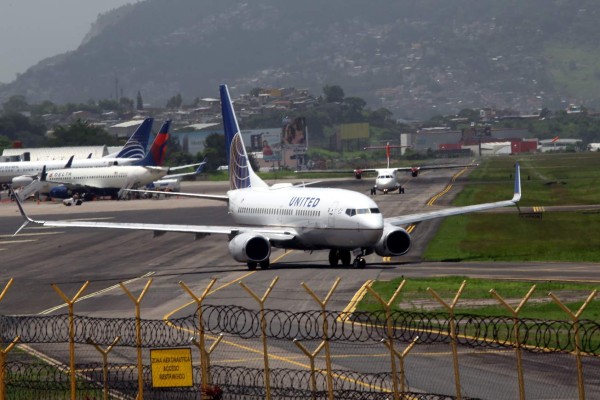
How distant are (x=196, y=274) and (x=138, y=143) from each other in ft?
358

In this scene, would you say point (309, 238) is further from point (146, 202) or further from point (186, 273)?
point (146, 202)

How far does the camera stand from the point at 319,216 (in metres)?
59.3

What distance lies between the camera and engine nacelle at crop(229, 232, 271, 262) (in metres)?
59.4

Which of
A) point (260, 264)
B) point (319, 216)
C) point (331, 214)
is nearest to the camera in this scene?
point (331, 214)

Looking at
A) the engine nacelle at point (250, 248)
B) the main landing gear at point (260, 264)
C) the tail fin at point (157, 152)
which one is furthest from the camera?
the tail fin at point (157, 152)

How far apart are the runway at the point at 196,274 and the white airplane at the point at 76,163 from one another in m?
55.4

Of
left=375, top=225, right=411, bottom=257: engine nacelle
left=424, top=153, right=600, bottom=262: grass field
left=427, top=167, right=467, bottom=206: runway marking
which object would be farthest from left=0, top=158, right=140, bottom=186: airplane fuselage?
Answer: left=375, top=225, right=411, bottom=257: engine nacelle

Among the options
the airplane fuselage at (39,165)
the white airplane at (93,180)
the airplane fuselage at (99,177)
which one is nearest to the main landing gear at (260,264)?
the white airplane at (93,180)

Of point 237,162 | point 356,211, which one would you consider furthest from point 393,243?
point 237,162

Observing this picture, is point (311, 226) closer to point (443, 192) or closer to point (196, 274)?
point (196, 274)

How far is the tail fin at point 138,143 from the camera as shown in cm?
16688

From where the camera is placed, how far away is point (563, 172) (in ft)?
584

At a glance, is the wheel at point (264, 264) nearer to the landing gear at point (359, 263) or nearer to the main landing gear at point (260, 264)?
the main landing gear at point (260, 264)

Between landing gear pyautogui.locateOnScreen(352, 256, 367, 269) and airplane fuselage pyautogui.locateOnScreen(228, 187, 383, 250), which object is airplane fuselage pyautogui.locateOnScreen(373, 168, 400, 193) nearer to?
airplane fuselage pyautogui.locateOnScreen(228, 187, 383, 250)
